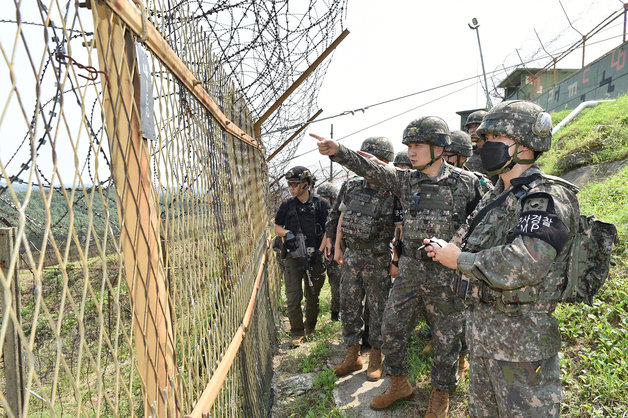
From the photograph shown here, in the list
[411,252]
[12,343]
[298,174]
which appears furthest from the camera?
[298,174]

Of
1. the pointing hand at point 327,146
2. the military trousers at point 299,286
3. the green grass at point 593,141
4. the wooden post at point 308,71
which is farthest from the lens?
the green grass at point 593,141

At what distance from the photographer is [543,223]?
1.79 m

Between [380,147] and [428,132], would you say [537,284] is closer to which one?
[428,132]

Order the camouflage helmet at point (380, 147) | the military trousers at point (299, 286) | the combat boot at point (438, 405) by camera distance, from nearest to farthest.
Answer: the combat boot at point (438, 405) → the camouflage helmet at point (380, 147) → the military trousers at point (299, 286)

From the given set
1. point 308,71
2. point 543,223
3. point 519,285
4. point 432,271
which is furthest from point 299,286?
point 543,223

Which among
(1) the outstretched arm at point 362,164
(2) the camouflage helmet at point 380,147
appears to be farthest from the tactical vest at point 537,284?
(2) the camouflage helmet at point 380,147

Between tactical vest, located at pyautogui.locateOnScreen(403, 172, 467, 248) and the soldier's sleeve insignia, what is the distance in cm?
111

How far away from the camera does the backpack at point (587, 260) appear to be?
6.37ft

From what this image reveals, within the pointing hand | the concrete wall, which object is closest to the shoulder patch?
the pointing hand

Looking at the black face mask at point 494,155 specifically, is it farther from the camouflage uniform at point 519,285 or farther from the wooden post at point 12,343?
the wooden post at point 12,343

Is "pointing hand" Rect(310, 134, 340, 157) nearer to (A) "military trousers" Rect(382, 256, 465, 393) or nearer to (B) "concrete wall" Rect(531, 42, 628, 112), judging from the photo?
(A) "military trousers" Rect(382, 256, 465, 393)

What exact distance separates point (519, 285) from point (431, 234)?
116cm

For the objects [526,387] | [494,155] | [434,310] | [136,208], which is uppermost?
[494,155]

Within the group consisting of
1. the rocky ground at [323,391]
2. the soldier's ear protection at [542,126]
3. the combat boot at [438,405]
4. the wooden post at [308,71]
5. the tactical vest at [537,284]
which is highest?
the wooden post at [308,71]
